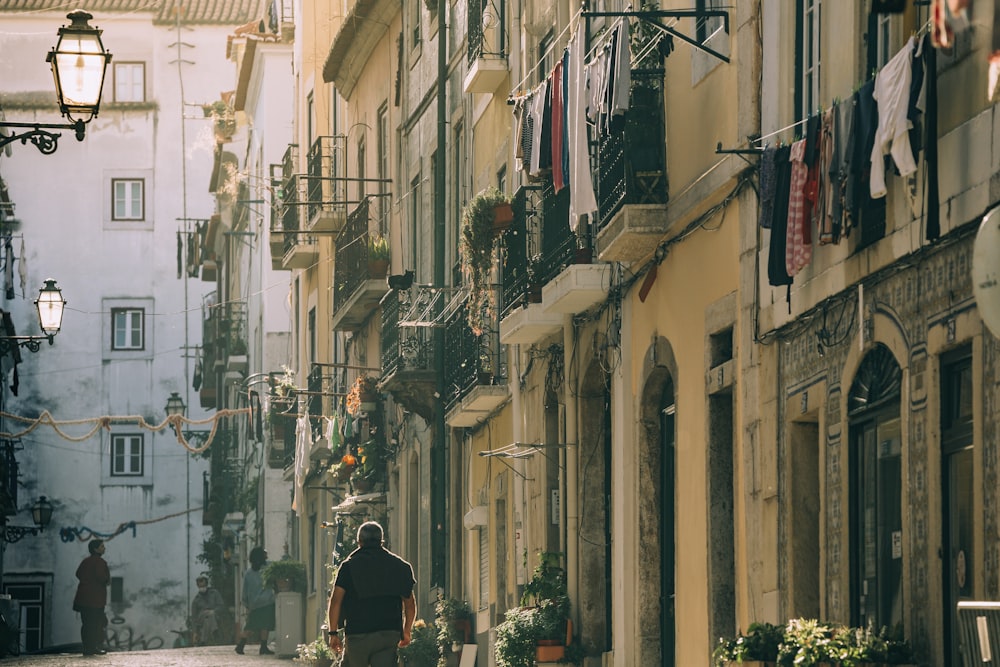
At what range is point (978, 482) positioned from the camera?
10.0 metres

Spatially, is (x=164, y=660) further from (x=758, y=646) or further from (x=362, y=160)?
(x=758, y=646)

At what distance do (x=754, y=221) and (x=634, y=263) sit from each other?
356 centimetres

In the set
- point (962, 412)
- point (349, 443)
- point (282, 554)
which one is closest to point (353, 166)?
point (349, 443)

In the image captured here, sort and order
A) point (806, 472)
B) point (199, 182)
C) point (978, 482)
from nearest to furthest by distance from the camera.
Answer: point (978, 482) < point (806, 472) < point (199, 182)

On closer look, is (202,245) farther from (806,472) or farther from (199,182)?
(806,472)

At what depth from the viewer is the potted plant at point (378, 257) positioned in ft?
104

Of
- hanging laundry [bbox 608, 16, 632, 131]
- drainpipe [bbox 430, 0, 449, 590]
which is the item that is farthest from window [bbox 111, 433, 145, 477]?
hanging laundry [bbox 608, 16, 632, 131]

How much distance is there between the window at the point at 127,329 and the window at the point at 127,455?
287 cm

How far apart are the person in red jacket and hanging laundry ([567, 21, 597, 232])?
1565 cm

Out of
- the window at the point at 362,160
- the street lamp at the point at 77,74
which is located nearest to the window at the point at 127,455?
the window at the point at 362,160

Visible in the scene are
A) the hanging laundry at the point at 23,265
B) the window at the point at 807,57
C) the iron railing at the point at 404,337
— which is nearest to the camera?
the window at the point at 807,57

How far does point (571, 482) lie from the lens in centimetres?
2008

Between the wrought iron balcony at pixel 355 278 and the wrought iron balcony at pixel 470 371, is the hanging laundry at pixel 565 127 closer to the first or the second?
the wrought iron balcony at pixel 470 371

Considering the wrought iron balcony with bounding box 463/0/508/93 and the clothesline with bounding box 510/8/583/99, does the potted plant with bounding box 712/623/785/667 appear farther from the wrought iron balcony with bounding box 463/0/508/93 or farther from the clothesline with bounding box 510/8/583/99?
the wrought iron balcony with bounding box 463/0/508/93
